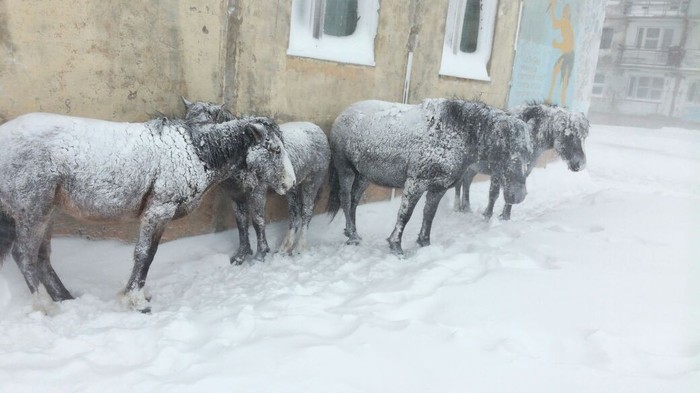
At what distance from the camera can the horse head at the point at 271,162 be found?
4301 mm

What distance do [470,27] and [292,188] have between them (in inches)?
240

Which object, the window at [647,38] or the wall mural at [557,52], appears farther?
the window at [647,38]

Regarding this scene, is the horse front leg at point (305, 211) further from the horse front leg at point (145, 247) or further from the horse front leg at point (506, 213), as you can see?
the horse front leg at point (506, 213)

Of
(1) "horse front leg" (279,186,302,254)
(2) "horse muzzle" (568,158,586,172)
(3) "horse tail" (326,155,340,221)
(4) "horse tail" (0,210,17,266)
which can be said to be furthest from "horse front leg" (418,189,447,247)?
(4) "horse tail" (0,210,17,266)

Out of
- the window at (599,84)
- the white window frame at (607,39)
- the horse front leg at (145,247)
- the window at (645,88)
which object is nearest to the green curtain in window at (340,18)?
the horse front leg at (145,247)

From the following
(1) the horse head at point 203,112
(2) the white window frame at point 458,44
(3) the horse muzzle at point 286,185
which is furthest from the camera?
(2) the white window frame at point 458,44

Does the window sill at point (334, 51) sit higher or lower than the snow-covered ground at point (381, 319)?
higher

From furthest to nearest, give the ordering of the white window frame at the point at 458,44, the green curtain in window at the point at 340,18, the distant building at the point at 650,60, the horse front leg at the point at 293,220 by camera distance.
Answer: the distant building at the point at 650,60, the white window frame at the point at 458,44, the green curtain in window at the point at 340,18, the horse front leg at the point at 293,220

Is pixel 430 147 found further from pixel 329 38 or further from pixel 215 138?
Answer: pixel 329 38

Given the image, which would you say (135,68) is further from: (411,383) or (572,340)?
(572,340)

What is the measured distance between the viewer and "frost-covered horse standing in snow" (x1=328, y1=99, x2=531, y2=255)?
530cm

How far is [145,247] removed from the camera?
386 cm

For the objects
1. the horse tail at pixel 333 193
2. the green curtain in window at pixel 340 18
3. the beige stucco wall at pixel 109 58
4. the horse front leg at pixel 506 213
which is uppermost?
the green curtain in window at pixel 340 18

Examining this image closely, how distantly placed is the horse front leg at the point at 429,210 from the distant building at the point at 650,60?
29398 mm
